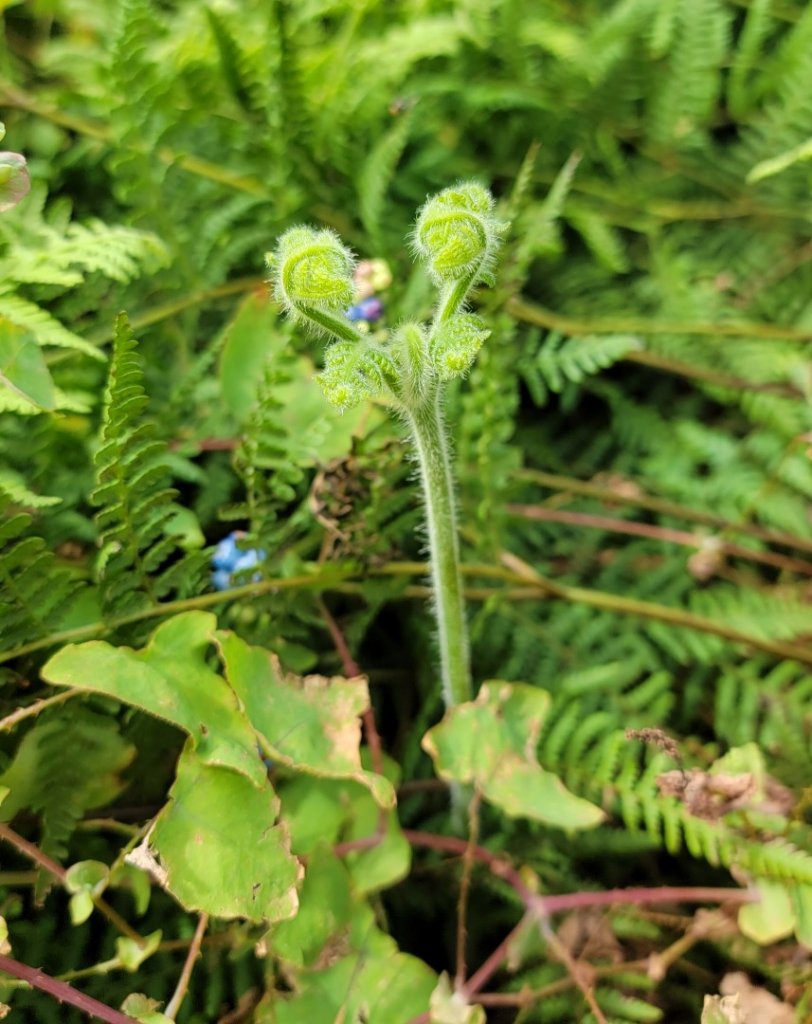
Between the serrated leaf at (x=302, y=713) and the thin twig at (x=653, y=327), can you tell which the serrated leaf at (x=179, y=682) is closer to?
the serrated leaf at (x=302, y=713)

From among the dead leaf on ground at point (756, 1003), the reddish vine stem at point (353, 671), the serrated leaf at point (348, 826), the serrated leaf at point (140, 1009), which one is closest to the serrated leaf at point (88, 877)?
the serrated leaf at point (140, 1009)

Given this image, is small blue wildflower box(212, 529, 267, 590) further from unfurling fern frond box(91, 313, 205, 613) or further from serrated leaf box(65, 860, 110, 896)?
serrated leaf box(65, 860, 110, 896)

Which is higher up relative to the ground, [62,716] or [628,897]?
[62,716]

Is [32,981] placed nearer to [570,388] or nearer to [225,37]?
[570,388]

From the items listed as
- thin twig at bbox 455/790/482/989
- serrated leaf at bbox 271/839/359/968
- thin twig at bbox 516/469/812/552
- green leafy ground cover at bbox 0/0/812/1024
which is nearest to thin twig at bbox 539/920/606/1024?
green leafy ground cover at bbox 0/0/812/1024

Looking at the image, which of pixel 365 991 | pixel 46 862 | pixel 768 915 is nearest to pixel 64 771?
pixel 46 862

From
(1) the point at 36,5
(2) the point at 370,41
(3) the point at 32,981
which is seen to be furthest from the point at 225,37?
(3) the point at 32,981
